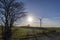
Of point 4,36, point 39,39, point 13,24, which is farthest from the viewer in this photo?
point 39,39

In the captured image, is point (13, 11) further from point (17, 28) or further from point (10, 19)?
point (17, 28)

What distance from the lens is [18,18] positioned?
1925cm

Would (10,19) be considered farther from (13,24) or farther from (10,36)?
(10,36)

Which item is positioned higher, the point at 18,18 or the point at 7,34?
the point at 18,18

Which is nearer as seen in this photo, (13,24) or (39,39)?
(13,24)

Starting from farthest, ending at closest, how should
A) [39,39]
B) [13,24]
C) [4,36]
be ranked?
[39,39] < [13,24] < [4,36]

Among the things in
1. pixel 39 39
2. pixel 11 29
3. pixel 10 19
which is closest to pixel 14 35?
pixel 11 29

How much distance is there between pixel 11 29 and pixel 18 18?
166cm

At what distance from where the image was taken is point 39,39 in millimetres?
21734

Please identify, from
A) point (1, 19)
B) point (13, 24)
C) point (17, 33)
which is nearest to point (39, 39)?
point (17, 33)

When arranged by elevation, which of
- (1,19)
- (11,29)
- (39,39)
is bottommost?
(39,39)

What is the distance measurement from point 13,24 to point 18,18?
1.01m

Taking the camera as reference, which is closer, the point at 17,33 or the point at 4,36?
the point at 4,36

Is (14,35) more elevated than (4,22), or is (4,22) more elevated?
(4,22)
